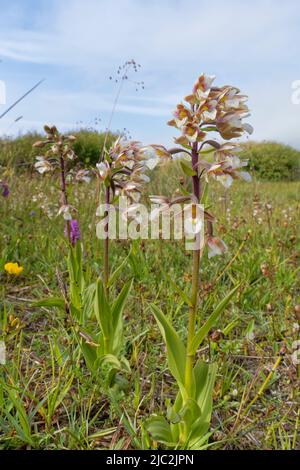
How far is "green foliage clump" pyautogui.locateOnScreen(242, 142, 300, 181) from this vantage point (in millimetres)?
15625

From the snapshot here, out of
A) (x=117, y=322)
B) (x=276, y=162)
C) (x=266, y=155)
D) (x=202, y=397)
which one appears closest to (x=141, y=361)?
(x=117, y=322)

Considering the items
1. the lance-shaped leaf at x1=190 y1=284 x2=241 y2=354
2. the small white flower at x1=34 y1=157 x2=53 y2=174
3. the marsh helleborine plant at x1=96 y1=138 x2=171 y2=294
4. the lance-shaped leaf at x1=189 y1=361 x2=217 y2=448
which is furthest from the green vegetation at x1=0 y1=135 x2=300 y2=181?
the lance-shaped leaf at x1=190 y1=284 x2=241 y2=354

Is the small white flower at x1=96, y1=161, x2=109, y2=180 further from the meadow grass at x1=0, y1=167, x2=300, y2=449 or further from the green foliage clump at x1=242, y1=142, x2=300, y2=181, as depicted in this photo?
the green foliage clump at x1=242, y1=142, x2=300, y2=181

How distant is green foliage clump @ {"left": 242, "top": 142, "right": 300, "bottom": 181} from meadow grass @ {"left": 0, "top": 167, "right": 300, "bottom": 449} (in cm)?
1271

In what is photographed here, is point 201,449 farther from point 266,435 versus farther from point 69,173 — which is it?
point 69,173

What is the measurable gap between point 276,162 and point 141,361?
1488 centimetres

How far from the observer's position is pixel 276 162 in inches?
619

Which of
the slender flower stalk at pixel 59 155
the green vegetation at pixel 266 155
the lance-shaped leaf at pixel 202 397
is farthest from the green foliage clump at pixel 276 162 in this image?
the lance-shaped leaf at pixel 202 397

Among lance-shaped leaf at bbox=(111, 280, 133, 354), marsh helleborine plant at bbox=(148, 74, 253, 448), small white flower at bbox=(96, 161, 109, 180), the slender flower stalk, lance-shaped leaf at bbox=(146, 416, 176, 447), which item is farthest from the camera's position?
the slender flower stalk

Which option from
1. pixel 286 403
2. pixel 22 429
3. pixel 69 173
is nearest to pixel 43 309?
pixel 69 173

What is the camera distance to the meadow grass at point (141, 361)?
1.60 metres

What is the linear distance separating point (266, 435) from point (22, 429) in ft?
3.02

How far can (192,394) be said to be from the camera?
1433mm

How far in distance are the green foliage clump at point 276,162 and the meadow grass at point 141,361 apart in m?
12.7
